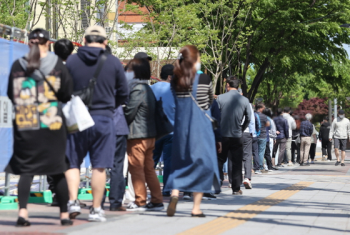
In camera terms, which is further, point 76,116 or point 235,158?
point 235,158

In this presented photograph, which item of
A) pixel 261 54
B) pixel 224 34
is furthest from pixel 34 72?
pixel 261 54

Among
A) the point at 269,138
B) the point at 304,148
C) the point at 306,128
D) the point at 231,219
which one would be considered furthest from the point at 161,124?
the point at 306,128

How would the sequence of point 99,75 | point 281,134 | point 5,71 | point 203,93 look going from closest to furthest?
point 99,75 < point 203,93 < point 5,71 < point 281,134

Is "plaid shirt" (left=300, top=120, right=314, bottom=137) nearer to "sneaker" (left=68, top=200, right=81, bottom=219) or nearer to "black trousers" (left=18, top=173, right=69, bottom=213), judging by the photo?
"sneaker" (left=68, top=200, right=81, bottom=219)

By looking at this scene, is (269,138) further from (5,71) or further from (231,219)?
(5,71)

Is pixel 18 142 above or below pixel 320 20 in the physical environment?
below

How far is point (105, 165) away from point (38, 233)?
109 centimetres

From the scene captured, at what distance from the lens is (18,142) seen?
18.2 feet

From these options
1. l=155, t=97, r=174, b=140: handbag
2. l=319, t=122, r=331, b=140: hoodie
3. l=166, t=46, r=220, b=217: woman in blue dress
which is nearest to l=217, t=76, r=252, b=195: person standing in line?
l=155, t=97, r=174, b=140: handbag

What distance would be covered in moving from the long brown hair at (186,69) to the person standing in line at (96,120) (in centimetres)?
73

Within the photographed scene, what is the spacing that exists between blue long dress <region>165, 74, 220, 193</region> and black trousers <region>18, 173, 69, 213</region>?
142cm

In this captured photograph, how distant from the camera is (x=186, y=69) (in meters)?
6.78

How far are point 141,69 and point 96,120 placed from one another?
4.78ft

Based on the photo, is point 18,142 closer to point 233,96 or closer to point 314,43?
point 233,96
